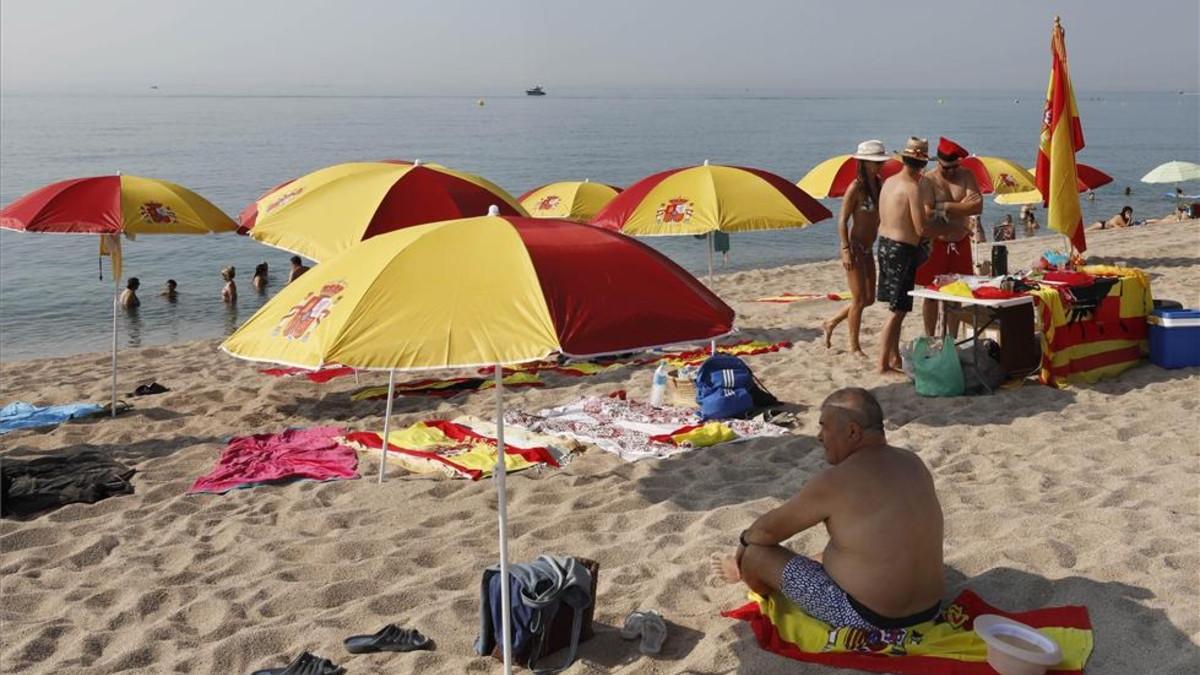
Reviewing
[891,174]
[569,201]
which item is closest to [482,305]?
[891,174]

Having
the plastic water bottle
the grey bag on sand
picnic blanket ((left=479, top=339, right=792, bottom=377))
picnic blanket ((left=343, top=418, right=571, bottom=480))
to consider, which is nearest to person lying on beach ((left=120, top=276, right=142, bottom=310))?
picnic blanket ((left=479, top=339, right=792, bottom=377))

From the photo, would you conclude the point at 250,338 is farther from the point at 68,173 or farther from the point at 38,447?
the point at 68,173

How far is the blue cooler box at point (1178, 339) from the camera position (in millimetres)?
7781

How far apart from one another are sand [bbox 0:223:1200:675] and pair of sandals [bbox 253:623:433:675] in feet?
0.21

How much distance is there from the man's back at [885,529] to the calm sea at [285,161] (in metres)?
11.6

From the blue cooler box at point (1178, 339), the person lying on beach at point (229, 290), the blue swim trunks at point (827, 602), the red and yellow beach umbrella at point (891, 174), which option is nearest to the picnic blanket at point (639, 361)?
the red and yellow beach umbrella at point (891, 174)

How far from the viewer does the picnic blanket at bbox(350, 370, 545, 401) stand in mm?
8773

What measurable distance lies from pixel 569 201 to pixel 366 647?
9276 millimetres

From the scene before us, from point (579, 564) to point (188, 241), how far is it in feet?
85.1

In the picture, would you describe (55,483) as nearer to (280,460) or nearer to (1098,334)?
(280,460)

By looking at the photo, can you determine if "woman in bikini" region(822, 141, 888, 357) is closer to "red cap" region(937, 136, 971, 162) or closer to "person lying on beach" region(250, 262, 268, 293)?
"red cap" region(937, 136, 971, 162)

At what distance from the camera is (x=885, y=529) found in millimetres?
3758

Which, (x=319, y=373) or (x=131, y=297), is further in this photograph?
(x=131, y=297)

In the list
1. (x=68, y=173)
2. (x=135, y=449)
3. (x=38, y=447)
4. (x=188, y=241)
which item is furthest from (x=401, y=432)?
(x=68, y=173)
